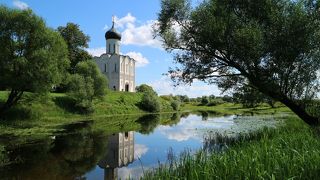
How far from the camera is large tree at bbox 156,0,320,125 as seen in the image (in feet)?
63.5

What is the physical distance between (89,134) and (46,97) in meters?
9.64

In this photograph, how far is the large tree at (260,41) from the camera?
19359 mm

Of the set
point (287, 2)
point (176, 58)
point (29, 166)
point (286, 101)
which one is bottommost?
point (29, 166)

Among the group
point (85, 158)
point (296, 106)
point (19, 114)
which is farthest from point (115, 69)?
point (85, 158)

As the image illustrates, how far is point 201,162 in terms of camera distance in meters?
10.2

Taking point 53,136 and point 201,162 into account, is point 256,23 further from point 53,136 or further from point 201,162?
point 53,136

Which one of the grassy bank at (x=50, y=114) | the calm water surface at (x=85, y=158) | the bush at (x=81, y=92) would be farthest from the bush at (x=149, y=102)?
the calm water surface at (x=85, y=158)

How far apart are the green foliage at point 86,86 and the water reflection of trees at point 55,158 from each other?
2466 centimetres

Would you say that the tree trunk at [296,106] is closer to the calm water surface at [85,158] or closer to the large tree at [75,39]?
the calm water surface at [85,158]

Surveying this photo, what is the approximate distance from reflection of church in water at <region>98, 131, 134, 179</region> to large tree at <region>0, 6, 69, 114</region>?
10.2m

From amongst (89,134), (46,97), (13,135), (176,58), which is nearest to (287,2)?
(176,58)

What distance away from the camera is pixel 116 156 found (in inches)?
776

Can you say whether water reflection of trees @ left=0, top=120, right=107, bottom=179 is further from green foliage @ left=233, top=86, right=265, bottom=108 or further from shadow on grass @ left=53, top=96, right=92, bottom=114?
shadow on grass @ left=53, top=96, right=92, bottom=114

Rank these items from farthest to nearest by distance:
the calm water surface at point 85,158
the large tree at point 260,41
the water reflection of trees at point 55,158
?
the large tree at point 260,41, the calm water surface at point 85,158, the water reflection of trees at point 55,158
